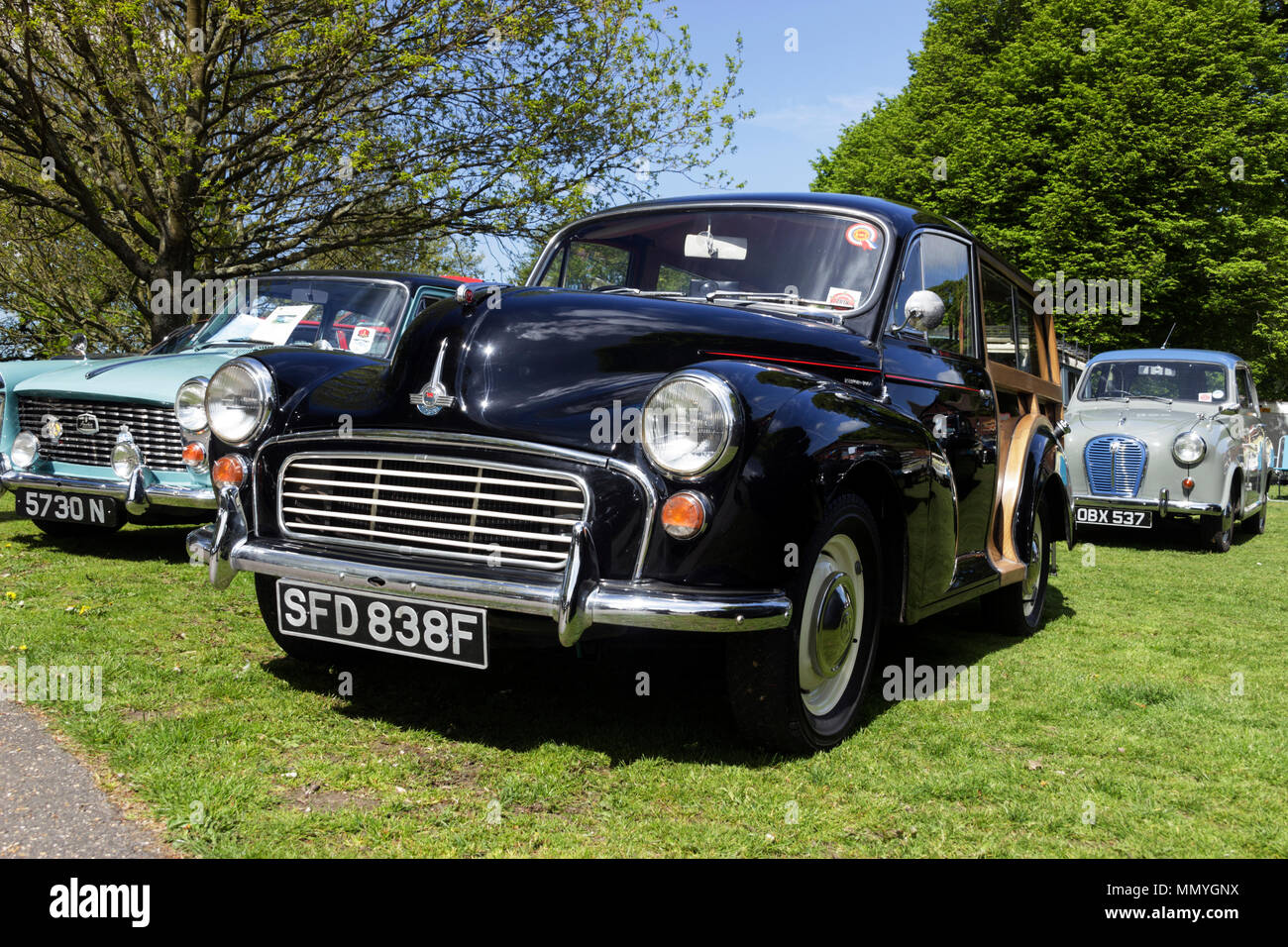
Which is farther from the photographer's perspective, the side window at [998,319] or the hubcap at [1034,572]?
the hubcap at [1034,572]

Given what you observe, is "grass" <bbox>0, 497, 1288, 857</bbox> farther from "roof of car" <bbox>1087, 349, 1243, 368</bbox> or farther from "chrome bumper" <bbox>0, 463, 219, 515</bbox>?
"roof of car" <bbox>1087, 349, 1243, 368</bbox>

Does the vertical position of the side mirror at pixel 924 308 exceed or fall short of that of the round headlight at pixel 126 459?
it exceeds it

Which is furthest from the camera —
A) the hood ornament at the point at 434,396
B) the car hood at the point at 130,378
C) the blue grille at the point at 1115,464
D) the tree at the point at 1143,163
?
the tree at the point at 1143,163

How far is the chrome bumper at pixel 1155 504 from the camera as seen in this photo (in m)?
9.93

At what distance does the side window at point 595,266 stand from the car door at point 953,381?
1.28 metres

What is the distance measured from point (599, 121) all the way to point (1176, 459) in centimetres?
855

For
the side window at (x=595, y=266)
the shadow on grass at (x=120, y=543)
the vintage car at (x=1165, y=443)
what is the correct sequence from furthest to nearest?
the vintage car at (x=1165, y=443)
the shadow on grass at (x=120, y=543)
the side window at (x=595, y=266)

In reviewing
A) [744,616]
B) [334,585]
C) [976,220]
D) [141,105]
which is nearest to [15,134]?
[141,105]

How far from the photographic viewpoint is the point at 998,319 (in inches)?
219

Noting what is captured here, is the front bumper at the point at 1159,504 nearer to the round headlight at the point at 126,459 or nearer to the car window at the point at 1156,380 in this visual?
the car window at the point at 1156,380

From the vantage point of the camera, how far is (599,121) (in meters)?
14.6

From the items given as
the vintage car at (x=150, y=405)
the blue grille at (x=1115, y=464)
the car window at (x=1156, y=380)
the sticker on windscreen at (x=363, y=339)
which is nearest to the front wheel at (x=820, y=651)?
the vintage car at (x=150, y=405)

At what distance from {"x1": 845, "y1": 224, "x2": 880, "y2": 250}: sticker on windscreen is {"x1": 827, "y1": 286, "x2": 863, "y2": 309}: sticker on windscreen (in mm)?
225
